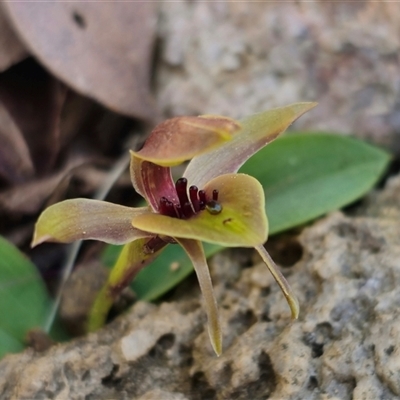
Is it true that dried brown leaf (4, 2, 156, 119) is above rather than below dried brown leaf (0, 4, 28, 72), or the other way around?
below

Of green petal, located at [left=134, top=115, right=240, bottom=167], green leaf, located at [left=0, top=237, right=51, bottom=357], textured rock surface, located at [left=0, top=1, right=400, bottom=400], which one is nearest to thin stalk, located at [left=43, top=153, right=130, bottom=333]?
green leaf, located at [left=0, top=237, right=51, bottom=357]

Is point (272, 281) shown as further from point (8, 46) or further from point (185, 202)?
point (8, 46)

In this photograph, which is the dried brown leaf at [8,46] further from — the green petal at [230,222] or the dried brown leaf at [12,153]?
the green petal at [230,222]

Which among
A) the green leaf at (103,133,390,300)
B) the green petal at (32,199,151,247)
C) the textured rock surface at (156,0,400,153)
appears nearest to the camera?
the green petal at (32,199,151,247)

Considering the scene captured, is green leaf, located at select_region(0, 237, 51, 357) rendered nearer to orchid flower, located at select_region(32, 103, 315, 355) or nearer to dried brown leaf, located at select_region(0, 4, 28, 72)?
orchid flower, located at select_region(32, 103, 315, 355)

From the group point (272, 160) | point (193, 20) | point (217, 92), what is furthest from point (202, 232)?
point (193, 20)

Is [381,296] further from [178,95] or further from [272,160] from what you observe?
[178,95]

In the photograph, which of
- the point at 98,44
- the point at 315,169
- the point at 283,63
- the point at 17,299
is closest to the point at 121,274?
the point at 17,299
